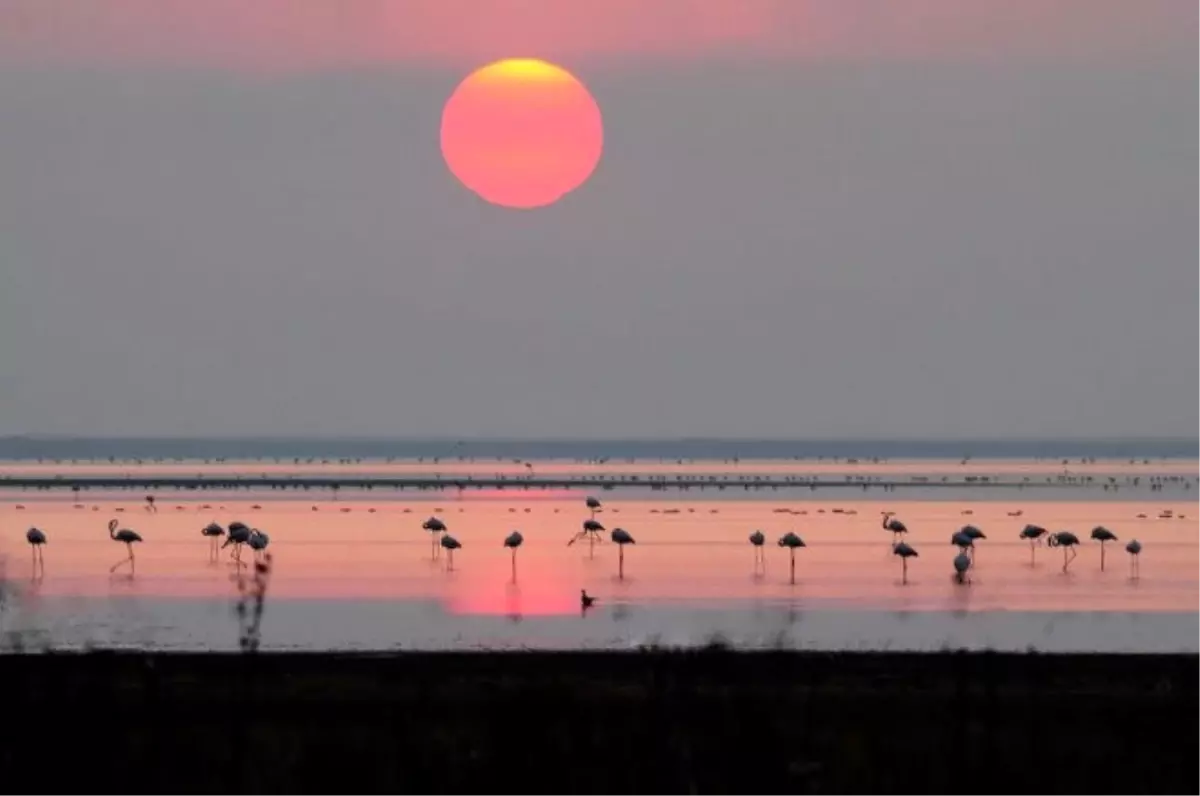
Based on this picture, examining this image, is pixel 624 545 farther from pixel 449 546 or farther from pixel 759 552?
pixel 449 546

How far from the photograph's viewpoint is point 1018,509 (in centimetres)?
7512

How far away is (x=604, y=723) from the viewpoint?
744 inches

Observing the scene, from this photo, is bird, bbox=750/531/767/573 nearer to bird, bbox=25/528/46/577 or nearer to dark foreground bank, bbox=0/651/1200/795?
bird, bbox=25/528/46/577

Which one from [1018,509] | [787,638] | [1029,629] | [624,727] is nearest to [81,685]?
[624,727]

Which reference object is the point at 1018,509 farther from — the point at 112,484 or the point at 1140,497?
the point at 112,484

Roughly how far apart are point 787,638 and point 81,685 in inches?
463

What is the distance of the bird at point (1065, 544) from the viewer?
46.8 metres

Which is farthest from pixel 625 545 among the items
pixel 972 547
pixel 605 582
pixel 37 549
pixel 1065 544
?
pixel 37 549

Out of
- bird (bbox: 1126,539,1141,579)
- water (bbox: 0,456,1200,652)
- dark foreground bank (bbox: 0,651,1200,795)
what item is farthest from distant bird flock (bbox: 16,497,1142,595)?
dark foreground bank (bbox: 0,651,1200,795)

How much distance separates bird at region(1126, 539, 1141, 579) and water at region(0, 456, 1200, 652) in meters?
0.31

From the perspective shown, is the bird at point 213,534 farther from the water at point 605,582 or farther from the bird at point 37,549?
the bird at point 37,549

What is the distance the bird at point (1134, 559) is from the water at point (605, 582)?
1.03 ft

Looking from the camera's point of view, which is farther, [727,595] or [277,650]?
[727,595]

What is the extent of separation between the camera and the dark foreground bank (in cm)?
1590
